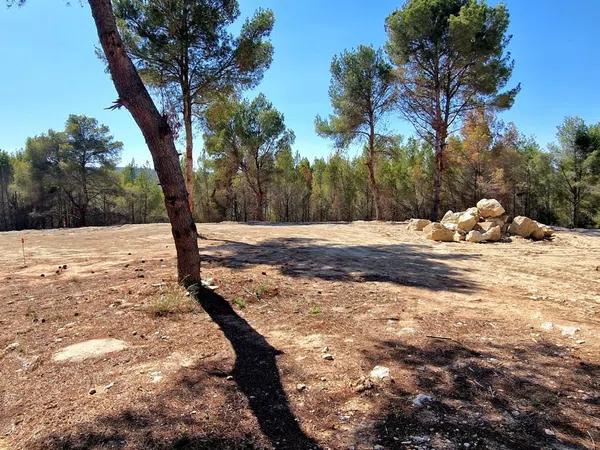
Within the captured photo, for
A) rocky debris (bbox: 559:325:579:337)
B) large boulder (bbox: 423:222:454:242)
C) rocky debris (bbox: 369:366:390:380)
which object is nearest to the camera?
rocky debris (bbox: 369:366:390:380)

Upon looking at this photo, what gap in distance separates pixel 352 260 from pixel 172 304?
345 centimetres

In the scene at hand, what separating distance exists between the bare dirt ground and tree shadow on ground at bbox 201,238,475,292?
9 cm

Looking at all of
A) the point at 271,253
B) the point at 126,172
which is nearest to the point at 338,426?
the point at 271,253

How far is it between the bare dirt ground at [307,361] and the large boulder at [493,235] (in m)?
3.64

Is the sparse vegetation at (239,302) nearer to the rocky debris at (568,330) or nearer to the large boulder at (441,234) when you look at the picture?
the rocky debris at (568,330)

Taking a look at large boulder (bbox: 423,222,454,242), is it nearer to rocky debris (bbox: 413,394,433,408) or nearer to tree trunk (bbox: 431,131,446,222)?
tree trunk (bbox: 431,131,446,222)

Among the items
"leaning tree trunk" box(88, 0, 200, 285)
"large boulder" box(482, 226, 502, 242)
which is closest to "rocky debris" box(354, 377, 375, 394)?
"leaning tree trunk" box(88, 0, 200, 285)

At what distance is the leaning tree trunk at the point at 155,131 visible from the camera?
3939 mm

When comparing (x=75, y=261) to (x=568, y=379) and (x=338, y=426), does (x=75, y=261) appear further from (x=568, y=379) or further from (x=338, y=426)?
(x=568, y=379)

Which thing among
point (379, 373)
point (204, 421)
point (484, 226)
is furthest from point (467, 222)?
point (204, 421)

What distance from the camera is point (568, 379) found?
2.49m

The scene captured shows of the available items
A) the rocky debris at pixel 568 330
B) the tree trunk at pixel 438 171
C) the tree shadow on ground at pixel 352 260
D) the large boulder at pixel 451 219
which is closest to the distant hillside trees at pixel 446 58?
the tree trunk at pixel 438 171

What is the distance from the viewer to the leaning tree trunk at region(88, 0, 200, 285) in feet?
12.9

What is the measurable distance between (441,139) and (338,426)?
634 inches
